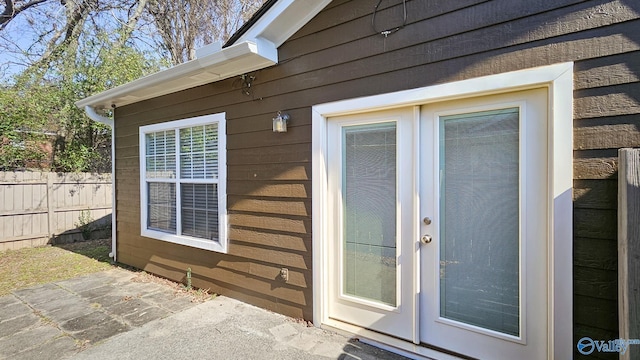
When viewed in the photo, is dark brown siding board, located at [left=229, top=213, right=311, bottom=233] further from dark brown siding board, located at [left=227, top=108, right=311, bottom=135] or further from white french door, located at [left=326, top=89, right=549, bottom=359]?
dark brown siding board, located at [left=227, top=108, right=311, bottom=135]

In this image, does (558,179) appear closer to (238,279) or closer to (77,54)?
(238,279)

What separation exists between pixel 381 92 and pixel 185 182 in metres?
2.86

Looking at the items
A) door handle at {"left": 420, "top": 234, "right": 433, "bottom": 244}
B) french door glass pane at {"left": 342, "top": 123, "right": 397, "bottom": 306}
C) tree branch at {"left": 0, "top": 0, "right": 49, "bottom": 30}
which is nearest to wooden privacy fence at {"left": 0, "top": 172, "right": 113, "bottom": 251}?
tree branch at {"left": 0, "top": 0, "right": 49, "bottom": 30}

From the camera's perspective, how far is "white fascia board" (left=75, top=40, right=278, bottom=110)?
311 centimetres

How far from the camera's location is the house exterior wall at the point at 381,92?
184 cm

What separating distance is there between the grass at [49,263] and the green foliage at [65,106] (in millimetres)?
2307

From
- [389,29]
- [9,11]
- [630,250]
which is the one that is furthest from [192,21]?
[630,250]

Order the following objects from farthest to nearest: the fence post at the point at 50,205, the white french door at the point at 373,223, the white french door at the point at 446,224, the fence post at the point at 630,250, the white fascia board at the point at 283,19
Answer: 1. the fence post at the point at 50,205
2. the white fascia board at the point at 283,19
3. the white french door at the point at 373,223
4. the white french door at the point at 446,224
5. the fence post at the point at 630,250

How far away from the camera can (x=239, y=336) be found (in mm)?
2820

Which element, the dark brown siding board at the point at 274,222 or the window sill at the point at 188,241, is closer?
the dark brown siding board at the point at 274,222

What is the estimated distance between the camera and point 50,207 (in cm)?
681

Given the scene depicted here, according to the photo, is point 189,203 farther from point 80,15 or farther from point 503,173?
point 80,15

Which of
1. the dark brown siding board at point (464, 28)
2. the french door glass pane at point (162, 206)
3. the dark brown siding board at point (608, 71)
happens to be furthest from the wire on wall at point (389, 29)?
the french door glass pane at point (162, 206)

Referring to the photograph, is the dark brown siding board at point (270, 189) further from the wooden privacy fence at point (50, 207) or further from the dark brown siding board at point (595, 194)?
the wooden privacy fence at point (50, 207)
